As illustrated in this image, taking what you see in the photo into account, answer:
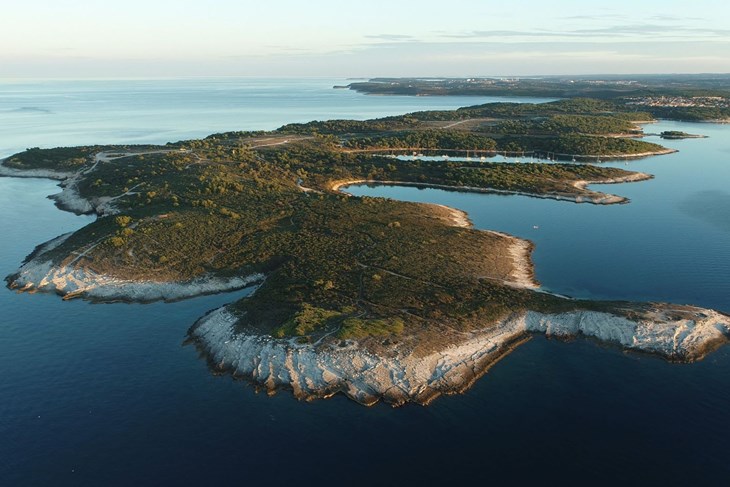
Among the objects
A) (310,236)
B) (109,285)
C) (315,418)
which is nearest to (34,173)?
(109,285)

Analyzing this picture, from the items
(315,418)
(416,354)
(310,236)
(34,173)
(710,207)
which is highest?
(310,236)

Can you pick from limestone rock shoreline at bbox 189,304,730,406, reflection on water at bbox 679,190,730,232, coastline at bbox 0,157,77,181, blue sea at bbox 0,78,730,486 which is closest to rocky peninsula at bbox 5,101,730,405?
limestone rock shoreline at bbox 189,304,730,406

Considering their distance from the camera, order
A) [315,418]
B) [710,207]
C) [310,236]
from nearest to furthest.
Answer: [315,418] → [310,236] → [710,207]

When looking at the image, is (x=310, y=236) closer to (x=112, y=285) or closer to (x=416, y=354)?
(x=112, y=285)

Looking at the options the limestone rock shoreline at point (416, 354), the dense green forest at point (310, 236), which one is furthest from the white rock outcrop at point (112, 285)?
the limestone rock shoreline at point (416, 354)

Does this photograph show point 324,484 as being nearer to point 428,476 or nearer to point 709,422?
point 428,476

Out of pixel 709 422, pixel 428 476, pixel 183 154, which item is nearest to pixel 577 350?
pixel 709 422

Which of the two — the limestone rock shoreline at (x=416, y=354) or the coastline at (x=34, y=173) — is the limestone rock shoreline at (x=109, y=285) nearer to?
the limestone rock shoreline at (x=416, y=354)

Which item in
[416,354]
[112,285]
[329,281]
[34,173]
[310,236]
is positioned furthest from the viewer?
[34,173]

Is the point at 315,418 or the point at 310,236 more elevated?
the point at 310,236
